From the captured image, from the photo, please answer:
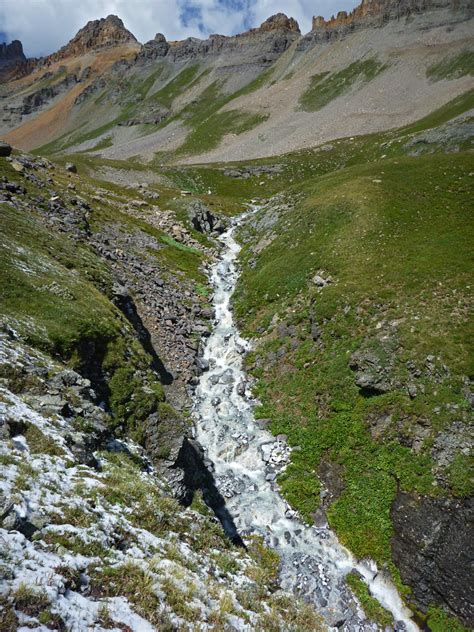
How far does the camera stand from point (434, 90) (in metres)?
130

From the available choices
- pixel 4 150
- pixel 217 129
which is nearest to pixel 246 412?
pixel 4 150

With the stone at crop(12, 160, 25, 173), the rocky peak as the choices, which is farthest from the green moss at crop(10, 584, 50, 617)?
the rocky peak

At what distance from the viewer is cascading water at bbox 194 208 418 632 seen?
59.7 ft

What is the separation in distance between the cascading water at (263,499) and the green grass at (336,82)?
150566 millimetres

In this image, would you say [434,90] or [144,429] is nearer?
[144,429]

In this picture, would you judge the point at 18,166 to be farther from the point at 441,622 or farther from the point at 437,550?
the point at 441,622

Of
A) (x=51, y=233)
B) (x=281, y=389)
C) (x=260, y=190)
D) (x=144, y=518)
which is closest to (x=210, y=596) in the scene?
(x=144, y=518)

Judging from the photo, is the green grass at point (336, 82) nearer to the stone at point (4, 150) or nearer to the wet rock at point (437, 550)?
the stone at point (4, 150)

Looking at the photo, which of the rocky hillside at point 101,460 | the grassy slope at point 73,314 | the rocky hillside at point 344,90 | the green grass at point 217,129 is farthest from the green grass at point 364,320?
the green grass at point 217,129

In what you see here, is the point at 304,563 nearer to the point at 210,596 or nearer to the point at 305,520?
the point at 305,520

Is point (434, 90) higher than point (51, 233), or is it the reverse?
point (434, 90)

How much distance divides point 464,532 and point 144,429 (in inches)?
674

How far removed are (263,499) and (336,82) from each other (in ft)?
597

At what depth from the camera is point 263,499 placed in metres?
22.8
